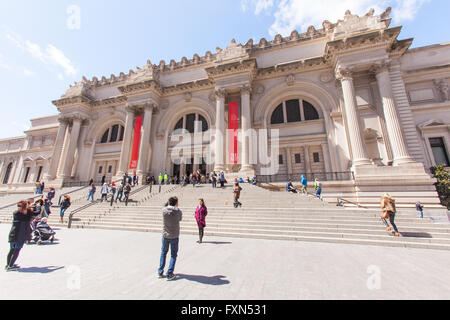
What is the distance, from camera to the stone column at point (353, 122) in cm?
1385

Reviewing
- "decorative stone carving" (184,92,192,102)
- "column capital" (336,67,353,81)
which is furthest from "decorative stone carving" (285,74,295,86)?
"decorative stone carving" (184,92,192,102)

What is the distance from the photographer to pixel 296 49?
65.7 feet

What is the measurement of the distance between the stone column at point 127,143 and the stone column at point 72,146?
7.46 metres

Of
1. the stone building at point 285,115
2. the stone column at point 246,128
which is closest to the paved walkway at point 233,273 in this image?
the stone building at point 285,115

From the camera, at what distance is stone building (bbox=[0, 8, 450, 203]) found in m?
14.5

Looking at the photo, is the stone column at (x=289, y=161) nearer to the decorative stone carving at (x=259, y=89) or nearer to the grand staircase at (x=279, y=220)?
the grand staircase at (x=279, y=220)

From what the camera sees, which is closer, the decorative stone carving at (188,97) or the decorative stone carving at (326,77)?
the decorative stone carving at (326,77)

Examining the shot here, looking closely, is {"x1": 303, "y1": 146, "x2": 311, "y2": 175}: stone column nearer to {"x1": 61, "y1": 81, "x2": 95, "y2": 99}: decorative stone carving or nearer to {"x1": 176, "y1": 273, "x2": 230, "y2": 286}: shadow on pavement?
{"x1": 176, "y1": 273, "x2": 230, "y2": 286}: shadow on pavement

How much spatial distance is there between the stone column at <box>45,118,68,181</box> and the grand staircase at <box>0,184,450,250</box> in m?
12.9

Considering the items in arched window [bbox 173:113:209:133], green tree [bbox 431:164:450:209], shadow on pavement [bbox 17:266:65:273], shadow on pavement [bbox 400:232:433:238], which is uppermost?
arched window [bbox 173:113:209:133]

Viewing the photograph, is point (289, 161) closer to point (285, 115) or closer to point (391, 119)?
point (285, 115)

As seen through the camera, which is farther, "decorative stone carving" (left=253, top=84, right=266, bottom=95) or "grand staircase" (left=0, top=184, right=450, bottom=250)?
"decorative stone carving" (left=253, top=84, right=266, bottom=95)
